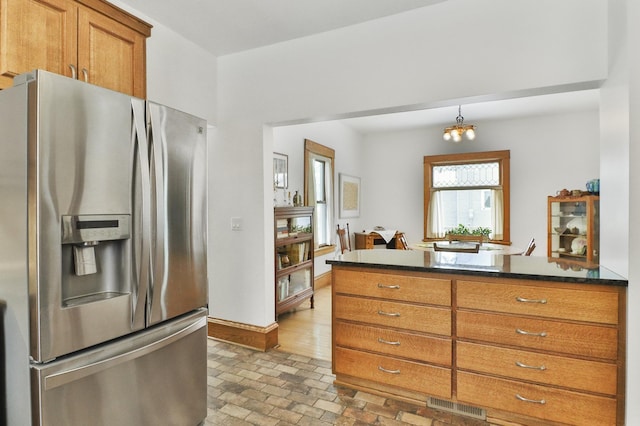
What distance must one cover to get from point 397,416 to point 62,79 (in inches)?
95.7

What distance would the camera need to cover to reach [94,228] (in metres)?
1.49

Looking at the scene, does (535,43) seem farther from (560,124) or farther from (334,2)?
(560,124)

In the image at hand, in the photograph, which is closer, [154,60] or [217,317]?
[154,60]

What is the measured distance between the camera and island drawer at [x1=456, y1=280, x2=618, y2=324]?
6.07ft

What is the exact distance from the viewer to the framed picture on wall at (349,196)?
20.1ft

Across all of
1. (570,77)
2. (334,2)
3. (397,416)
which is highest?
(334,2)

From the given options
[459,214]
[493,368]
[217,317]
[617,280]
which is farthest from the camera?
[459,214]

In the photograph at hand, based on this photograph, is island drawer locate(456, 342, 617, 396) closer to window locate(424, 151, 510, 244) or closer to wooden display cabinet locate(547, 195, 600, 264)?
wooden display cabinet locate(547, 195, 600, 264)

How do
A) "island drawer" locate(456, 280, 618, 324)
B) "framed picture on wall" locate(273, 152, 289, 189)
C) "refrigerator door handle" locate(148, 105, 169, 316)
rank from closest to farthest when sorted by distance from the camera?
"refrigerator door handle" locate(148, 105, 169, 316) → "island drawer" locate(456, 280, 618, 324) → "framed picture on wall" locate(273, 152, 289, 189)

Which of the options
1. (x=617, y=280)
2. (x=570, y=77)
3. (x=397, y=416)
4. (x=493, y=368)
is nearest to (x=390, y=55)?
(x=570, y=77)

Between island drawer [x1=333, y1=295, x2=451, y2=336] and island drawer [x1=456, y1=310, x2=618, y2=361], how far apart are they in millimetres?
111

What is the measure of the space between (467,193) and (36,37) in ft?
20.0

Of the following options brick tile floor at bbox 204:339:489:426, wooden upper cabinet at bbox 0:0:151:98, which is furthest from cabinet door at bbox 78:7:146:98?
brick tile floor at bbox 204:339:489:426

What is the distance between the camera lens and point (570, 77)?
217cm
